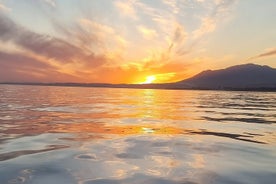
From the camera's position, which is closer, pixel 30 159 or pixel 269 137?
pixel 30 159

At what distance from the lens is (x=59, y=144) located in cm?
982

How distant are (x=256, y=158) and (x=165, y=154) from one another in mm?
2555

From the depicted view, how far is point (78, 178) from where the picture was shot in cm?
601

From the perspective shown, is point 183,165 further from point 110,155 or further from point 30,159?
point 30,159

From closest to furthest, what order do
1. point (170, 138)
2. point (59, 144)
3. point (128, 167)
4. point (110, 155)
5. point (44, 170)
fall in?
1. point (44, 170)
2. point (128, 167)
3. point (110, 155)
4. point (59, 144)
5. point (170, 138)

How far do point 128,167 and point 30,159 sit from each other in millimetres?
2588

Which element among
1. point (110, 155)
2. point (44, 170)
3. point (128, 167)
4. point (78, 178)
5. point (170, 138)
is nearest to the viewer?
point (78, 178)

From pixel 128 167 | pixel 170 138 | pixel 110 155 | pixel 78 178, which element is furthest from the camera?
pixel 170 138

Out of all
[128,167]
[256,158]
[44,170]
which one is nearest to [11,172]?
[44,170]

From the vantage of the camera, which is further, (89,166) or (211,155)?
(211,155)

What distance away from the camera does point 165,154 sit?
27.9 ft

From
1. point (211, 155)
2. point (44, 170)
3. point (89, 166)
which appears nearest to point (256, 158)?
point (211, 155)

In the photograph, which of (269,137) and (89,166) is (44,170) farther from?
(269,137)

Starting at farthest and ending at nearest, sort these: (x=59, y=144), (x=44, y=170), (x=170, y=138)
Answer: (x=170, y=138) → (x=59, y=144) → (x=44, y=170)
